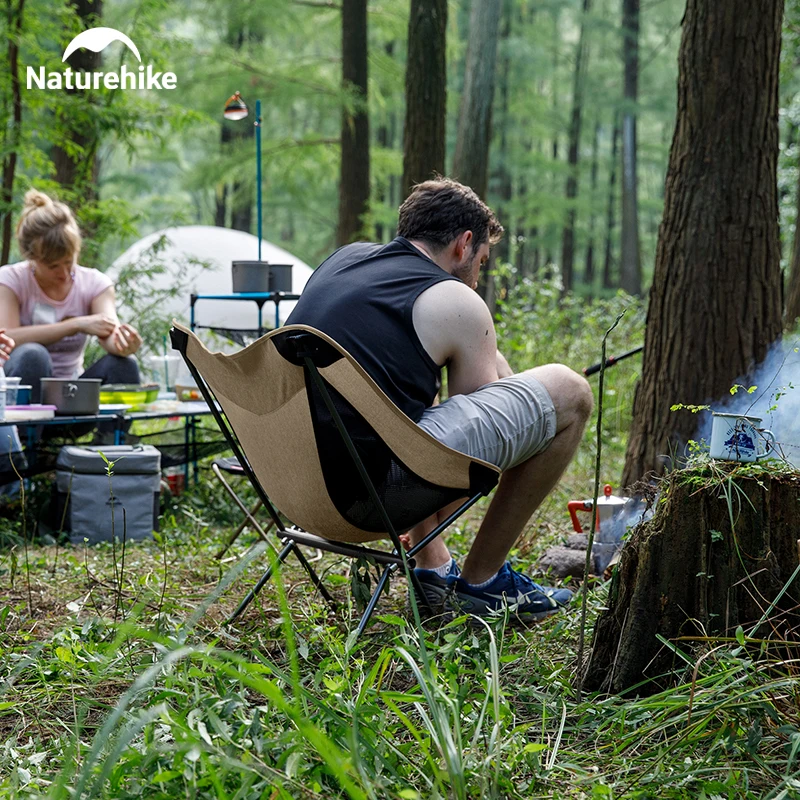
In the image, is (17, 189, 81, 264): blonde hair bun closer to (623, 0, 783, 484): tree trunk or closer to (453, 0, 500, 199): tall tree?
(623, 0, 783, 484): tree trunk

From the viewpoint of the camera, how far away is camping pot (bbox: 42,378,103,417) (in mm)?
3652

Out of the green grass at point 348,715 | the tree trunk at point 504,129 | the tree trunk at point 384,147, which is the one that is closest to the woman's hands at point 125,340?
the green grass at point 348,715

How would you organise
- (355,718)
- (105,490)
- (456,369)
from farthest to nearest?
(105,490), (456,369), (355,718)

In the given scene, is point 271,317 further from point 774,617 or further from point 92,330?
point 774,617

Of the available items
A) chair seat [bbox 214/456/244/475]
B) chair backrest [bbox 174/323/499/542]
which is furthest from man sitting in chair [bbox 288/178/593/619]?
chair seat [bbox 214/456/244/475]

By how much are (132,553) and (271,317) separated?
544 centimetres

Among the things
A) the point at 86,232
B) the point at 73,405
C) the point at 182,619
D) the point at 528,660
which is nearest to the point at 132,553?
the point at 73,405

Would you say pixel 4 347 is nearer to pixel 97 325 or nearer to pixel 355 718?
pixel 97 325

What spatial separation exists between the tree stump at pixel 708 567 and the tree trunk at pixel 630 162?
47.5 feet

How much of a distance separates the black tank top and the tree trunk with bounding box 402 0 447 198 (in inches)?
160

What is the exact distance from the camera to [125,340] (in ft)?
13.9

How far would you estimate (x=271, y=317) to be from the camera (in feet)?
28.4

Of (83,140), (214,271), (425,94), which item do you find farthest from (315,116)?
(425,94)

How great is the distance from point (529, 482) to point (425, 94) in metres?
4.50
